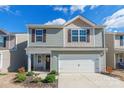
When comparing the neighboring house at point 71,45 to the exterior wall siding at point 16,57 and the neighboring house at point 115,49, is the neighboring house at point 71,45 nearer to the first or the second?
the exterior wall siding at point 16,57

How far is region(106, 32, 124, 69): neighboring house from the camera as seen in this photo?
104 feet

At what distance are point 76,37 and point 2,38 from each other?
981cm

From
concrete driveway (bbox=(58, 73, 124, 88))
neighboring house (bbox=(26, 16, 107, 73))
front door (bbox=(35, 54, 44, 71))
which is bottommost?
concrete driveway (bbox=(58, 73, 124, 88))

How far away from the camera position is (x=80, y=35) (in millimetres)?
27938

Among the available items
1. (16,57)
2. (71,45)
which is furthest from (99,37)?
(16,57)

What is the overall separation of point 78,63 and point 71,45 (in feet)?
7.36

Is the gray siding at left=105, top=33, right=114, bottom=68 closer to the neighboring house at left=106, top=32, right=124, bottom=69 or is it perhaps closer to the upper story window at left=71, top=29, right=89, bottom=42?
the neighboring house at left=106, top=32, right=124, bottom=69

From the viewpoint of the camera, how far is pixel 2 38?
30.8 meters

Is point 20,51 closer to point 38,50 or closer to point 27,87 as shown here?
point 38,50

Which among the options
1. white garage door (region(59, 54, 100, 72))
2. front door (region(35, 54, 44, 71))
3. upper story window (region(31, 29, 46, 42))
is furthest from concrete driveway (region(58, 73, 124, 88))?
front door (region(35, 54, 44, 71))

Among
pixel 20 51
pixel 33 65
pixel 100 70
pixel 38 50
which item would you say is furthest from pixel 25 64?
pixel 100 70

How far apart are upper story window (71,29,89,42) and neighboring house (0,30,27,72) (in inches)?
315

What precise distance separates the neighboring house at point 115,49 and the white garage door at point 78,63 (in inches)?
203

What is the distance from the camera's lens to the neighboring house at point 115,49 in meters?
31.8
